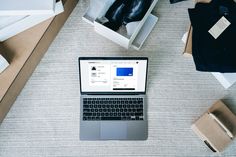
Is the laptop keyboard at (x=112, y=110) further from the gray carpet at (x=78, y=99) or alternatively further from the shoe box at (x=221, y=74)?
the shoe box at (x=221, y=74)

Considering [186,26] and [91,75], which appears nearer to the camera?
[91,75]

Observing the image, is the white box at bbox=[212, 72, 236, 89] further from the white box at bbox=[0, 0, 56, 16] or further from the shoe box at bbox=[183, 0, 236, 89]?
the white box at bbox=[0, 0, 56, 16]

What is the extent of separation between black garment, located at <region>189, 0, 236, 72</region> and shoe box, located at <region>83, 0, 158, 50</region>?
15 cm

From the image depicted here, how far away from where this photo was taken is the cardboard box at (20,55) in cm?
99

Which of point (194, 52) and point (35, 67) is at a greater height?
point (194, 52)

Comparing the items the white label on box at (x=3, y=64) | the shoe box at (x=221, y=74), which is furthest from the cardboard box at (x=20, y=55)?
the shoe box at (x=221, y=74)

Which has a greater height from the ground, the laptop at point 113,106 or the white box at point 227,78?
the white box at point 227,78

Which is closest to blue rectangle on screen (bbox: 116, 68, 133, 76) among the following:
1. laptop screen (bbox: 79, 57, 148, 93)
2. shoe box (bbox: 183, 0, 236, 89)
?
laptop screen (bbox: 79, 57, 148, 93)

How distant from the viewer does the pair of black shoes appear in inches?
42.3

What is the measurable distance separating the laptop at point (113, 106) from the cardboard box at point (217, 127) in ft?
0.58

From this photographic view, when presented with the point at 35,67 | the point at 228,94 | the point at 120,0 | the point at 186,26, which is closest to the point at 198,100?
the point at 228,94

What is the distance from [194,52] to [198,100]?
0.57 feet

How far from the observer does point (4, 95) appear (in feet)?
3.20

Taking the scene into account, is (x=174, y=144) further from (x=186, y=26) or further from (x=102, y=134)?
(x=186, y=26)
